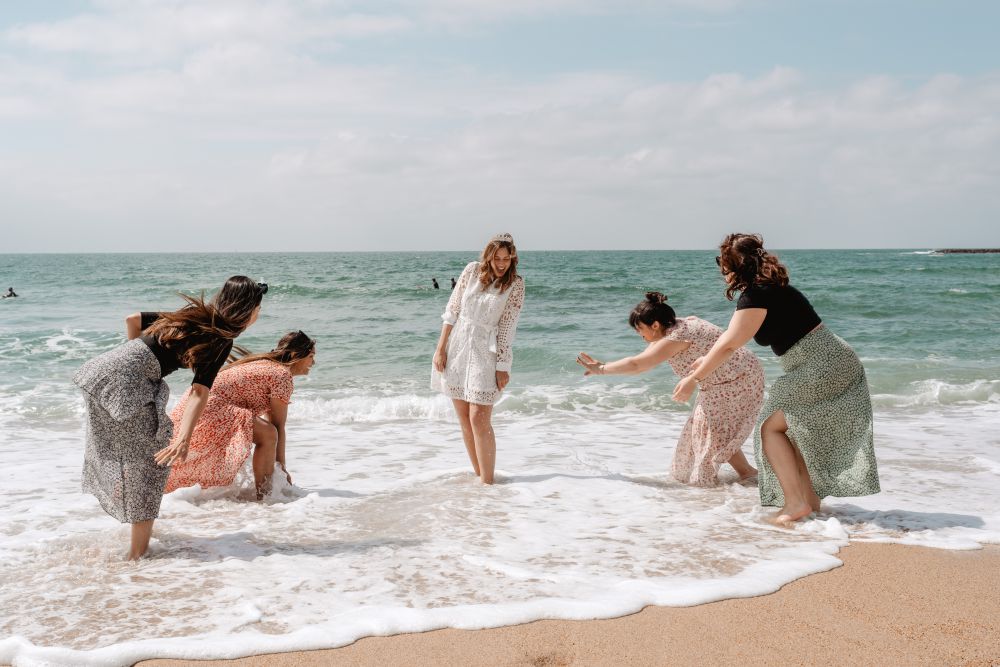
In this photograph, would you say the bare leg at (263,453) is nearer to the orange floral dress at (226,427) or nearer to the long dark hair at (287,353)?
the orange floral dress at (226,427)

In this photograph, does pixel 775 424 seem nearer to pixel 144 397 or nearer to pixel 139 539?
pixel 144 397

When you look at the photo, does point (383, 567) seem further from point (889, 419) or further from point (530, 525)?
point (889, 419)

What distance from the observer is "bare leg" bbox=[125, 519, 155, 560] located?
3.76 meters

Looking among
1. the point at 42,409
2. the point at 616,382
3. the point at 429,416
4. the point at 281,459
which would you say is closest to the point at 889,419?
the point at 616,382

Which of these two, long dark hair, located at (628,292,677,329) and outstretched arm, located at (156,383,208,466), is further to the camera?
long dark hair, located at (628,292,677,329)

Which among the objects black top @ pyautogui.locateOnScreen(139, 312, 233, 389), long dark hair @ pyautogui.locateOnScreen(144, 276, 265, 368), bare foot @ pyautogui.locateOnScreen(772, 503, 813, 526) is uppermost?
long dark hair @ pyautogui.locateOnScreen(144, 276, 265, 368)

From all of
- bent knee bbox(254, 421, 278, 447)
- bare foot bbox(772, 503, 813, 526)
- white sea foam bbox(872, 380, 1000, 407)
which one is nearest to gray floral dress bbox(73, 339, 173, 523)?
bent knee bbox(254, 421, 278, 447)

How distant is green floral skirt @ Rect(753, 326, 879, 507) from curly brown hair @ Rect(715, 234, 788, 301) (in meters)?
0.38

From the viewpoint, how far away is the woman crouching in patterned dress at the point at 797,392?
407 centimetres

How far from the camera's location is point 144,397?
11.6ft

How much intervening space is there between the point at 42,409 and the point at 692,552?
7707 millimetres

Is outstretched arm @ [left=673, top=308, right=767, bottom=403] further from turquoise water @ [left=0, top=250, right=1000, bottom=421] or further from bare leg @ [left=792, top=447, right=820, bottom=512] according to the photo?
turquoise water @ [left=0, top=250, right=1000, bottom=421]

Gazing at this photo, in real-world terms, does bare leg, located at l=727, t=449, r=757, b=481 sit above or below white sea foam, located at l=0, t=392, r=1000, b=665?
above

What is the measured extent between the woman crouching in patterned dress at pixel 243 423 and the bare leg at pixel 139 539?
99 cm
